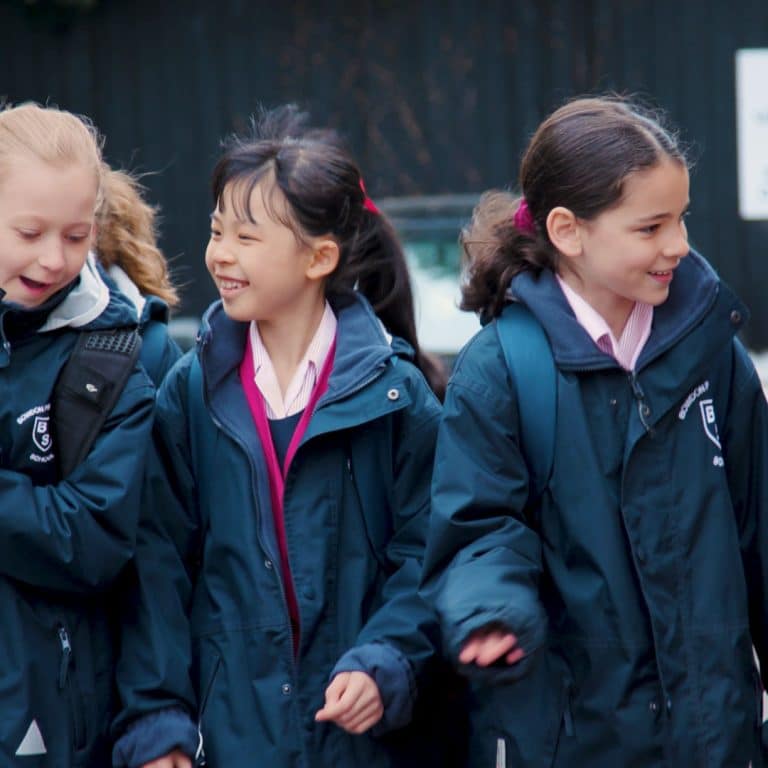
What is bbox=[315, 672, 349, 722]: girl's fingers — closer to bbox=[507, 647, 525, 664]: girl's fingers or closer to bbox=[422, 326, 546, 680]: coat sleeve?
bbox=[422, 326, 546, 680]: coat sleeve

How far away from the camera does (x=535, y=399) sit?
3055 mm

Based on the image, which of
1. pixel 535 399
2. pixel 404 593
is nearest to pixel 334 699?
pixel 404 593

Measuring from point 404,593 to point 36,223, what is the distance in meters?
1.07

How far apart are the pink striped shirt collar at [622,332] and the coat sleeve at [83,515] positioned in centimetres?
93

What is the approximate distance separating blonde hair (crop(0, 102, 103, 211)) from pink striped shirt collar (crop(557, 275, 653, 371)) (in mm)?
1036

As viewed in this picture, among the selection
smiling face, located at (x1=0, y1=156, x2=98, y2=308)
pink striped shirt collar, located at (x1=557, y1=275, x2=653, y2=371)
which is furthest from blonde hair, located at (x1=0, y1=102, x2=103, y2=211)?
pink striped shirt collar, located at (x1=557, y1=275, x2=653, y2=371)

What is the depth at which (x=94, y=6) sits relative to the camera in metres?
11.3

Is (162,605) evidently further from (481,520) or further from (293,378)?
(481,520)

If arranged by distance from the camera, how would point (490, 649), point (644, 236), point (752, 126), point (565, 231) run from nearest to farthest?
point (490, 649) < point (644, 236) < point (565, 231) < point (752, 126)

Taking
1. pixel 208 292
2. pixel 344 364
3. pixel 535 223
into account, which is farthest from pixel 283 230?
pixel 208 292

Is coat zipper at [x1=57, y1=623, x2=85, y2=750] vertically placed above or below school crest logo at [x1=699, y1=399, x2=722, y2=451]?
below

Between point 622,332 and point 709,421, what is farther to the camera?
point 622,332

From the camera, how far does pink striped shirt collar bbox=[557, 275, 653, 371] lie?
3.13 meters

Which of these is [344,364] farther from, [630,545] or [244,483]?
[630,545]
